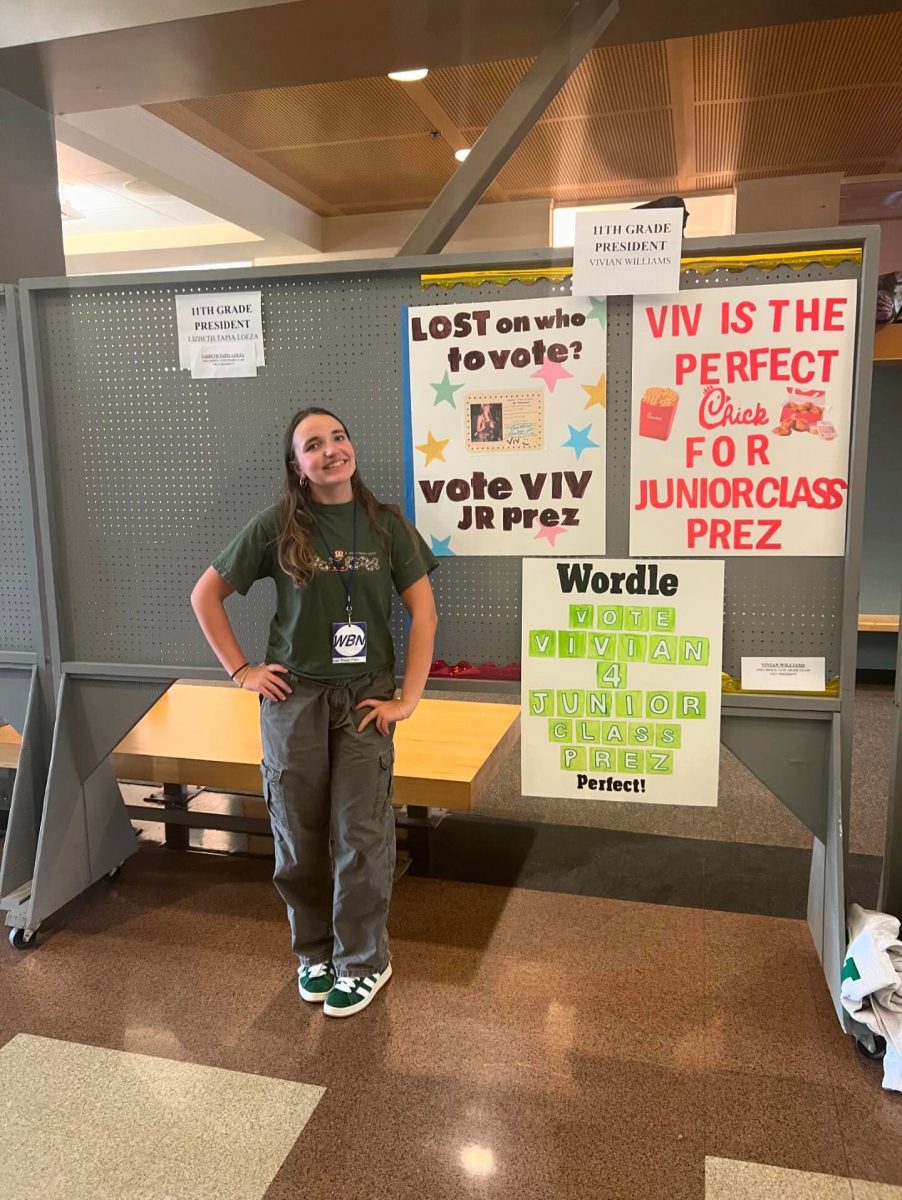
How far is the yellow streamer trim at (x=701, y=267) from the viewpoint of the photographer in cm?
180

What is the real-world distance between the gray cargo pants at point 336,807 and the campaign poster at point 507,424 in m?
0.47

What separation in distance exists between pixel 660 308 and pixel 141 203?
20.0 ft

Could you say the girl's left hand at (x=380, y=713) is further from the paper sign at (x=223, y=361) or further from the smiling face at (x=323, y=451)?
the paper sign at (x=223, y=361)

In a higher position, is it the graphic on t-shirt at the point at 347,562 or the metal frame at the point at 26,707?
the graphic on t-shirt at the point at 347,562

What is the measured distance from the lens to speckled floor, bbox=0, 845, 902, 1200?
1555mm

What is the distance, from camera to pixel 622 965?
2.18m

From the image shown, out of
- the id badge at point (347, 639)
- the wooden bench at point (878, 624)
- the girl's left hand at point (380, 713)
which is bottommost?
the wooden bench at point (878, 624)

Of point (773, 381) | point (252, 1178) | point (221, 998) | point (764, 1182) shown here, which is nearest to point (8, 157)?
point (773, 381)

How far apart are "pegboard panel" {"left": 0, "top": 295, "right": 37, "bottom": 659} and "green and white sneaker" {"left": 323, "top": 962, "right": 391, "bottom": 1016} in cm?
132

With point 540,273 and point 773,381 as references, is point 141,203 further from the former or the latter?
point 773,381

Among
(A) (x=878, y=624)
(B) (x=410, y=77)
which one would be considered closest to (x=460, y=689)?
(A) (x=878, y=624)

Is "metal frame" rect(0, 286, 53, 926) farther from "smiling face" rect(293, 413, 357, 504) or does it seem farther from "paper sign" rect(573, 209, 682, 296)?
"paper sign" rect(573, 209, 682, 296)

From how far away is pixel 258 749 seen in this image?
271 centimetres

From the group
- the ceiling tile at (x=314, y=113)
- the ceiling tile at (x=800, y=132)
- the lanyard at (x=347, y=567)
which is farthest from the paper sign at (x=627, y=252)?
the ceiling tile at (x=800, y=132)
